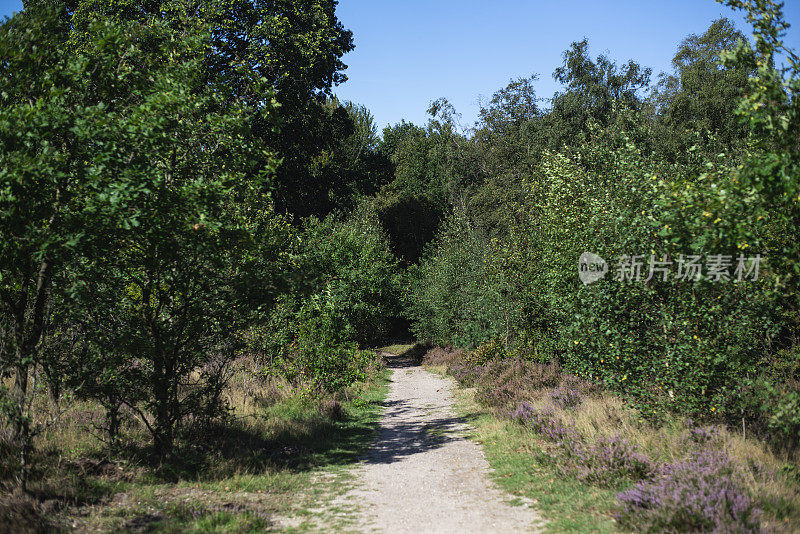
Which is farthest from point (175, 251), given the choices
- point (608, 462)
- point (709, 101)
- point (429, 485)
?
point (709, 101)

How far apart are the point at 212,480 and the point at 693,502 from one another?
6.69m

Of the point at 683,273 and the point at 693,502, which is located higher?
the point at 683,273

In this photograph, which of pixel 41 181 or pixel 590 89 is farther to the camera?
pixel 590 89

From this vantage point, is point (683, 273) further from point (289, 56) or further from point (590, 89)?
point (590, 89)

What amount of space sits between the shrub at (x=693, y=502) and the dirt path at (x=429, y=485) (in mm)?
1202

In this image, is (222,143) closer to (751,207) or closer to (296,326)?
(296,326)

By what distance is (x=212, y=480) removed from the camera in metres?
7.89

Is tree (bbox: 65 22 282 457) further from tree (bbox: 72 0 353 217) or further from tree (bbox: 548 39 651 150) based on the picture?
tree (bbox: 548 39 651 150)

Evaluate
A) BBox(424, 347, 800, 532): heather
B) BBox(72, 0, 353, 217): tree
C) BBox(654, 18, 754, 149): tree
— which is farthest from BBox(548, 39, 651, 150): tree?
BBox(424, 347, 800, 532): heather

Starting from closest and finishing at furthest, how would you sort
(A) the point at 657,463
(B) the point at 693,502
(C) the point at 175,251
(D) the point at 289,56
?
1. (B) the point at 693,502
2. (A) the point at 657,463
3. (C) the point at 175,251
4. (D) the point at 289,56

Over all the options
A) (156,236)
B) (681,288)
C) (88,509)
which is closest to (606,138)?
(681,288)

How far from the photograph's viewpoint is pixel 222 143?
27.5 ft

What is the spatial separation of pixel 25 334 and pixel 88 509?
260cm

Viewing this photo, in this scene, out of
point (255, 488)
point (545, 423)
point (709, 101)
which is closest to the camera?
point (255, 488)
